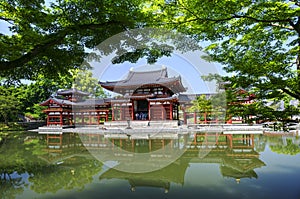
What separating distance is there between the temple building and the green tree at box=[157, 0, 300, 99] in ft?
59.8

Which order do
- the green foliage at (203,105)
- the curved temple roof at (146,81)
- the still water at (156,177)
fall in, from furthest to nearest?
the curved temple roof at (146,81)
the green foliage at (203,105)
the still water at (156,177)

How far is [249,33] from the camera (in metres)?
3.30

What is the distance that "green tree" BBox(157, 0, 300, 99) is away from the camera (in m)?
2.78

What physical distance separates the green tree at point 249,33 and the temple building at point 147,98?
18.2 meters

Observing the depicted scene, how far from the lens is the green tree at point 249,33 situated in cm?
278

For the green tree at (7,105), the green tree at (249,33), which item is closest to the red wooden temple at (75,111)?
the green tree at (7,105)

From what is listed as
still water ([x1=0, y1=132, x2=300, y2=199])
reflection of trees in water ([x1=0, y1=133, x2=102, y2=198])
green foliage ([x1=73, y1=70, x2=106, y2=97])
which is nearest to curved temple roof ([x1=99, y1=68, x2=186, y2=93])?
green foliage ([x1=73, y1=70, x2=106, y2=97])

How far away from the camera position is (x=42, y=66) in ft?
14.6

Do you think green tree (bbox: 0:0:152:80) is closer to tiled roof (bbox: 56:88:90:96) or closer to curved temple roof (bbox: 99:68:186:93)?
curved temple roof (bbox: 99:68:186:93)

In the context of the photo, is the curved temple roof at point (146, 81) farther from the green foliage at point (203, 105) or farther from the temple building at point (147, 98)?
the green foliage at point (203, 105)

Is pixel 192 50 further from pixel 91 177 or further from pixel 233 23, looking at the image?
pixel 91 177

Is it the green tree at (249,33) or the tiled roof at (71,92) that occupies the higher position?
the tiled roof at (71,92)

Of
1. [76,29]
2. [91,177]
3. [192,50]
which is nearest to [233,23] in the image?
[192,50]

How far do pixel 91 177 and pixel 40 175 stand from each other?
167cm
